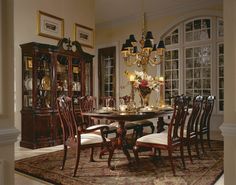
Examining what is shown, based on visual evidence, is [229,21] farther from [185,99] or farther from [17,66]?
[17,66]

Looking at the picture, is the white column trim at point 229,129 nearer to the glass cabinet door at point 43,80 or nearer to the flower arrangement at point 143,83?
the flower arrangement at point 143,83

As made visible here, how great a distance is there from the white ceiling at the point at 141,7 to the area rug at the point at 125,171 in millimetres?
3956

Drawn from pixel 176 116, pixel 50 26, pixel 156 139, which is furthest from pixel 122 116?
pixel 50 26

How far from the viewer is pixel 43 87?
4625 mm

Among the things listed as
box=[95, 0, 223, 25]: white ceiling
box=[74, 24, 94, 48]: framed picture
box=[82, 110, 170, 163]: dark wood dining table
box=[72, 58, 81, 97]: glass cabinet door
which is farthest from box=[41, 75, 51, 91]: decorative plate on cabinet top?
box=[95, 0, 223, 25]: white ceiling

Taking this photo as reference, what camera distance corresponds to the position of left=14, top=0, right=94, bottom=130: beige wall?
180 inches

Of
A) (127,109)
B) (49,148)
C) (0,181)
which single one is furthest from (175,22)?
(0,181)

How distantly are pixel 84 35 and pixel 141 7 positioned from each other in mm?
1854

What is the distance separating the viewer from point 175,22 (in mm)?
6590

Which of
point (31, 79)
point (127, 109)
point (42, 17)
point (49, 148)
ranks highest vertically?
point (42, 17)

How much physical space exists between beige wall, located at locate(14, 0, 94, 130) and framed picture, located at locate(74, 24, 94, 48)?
0.11 metres

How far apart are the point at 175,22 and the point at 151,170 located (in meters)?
4.70

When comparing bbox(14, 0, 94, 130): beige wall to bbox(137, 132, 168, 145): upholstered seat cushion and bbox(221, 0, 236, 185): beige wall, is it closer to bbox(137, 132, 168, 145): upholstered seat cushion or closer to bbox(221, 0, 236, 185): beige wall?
bbox(137, 132, 168, 145): upholstered seat cushion

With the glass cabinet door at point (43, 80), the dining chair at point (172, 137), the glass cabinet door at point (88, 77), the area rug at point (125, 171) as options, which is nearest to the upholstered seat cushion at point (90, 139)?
the area rug at point (125, 171)
